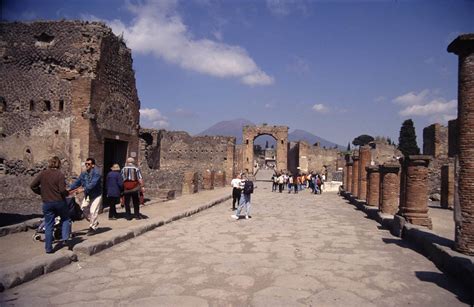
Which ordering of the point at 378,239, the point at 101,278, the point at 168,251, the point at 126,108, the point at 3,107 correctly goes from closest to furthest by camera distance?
the point at 101,278 < the point at 168,251 < the point at 378,239 < the point at 3,107 < the point at 126,108

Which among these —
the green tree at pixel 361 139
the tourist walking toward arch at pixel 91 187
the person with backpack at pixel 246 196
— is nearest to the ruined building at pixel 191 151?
the person with backpack at pixel 246 196

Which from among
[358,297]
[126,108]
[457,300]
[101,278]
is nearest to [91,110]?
[126,108]

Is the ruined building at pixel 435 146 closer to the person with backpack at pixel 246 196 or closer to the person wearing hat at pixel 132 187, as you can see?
the person with backpack at pixel 246 196

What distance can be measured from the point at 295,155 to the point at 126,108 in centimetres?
3386

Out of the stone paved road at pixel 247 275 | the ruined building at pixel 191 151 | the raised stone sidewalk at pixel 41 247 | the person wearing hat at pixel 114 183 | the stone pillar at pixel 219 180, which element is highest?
the ruined building at pixel 191 151

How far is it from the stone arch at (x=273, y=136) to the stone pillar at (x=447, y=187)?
2559 cm

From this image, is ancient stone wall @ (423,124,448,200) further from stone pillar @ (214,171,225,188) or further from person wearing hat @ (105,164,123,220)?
person wearing hat @ (105,164,123,220)

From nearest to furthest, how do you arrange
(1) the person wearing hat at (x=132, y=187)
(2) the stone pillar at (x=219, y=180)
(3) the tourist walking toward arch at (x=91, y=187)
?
(3) the tourist walking toward arch at (x=91, y=187)
(1) the person wearing hat at (x=132, y=187)
(2) the stone pillar at (x=219, y=180)

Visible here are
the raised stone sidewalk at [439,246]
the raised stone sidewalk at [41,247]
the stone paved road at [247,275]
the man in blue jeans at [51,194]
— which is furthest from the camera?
the man in blue jeans at [51,194]

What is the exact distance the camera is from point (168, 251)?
639cm

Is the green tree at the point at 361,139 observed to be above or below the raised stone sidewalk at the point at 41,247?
above

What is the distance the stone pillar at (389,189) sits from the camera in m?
11.1

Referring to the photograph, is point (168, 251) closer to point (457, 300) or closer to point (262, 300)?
point (262, 300)

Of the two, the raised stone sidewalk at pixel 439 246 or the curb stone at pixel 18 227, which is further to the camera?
the curb stone at pixel 18 227
